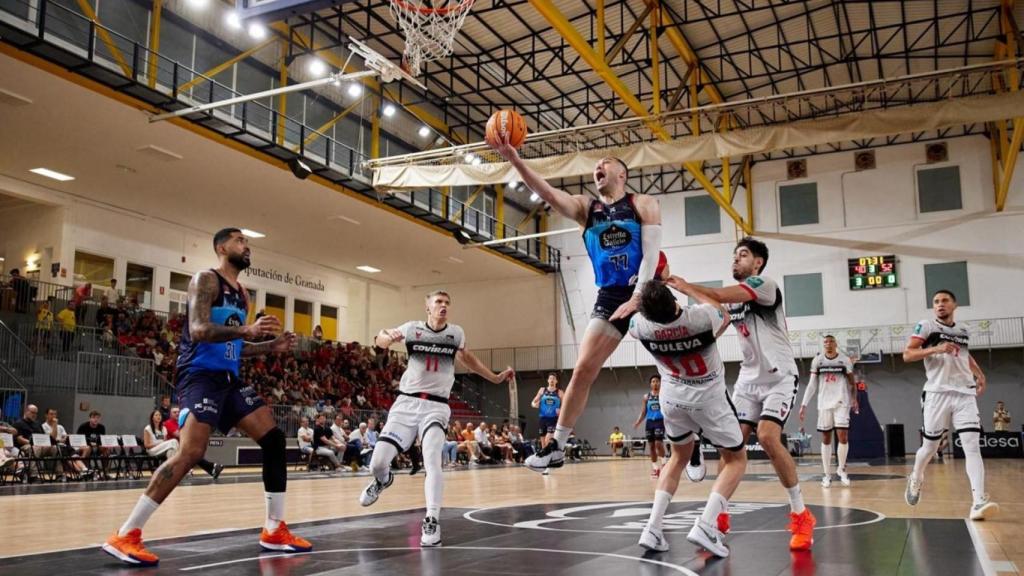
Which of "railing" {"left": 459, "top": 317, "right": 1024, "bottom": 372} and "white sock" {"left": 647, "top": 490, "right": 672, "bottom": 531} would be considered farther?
"railing" {"left": 459, "top": 317, "right": 1024, "bottom": 372}

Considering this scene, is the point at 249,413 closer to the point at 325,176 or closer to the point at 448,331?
the point at 448,331

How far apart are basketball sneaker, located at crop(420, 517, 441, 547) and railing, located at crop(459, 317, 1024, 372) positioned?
69.1 ft

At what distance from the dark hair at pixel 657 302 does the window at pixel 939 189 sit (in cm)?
3010

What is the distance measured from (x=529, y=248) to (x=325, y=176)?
14.4 m

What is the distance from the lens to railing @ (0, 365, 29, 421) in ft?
56.8

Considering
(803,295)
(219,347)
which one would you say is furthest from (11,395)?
(803,295)

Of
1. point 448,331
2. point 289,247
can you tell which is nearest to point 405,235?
point 289,247

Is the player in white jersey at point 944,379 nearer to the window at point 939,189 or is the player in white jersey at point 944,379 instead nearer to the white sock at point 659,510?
the white sock at point 659,510

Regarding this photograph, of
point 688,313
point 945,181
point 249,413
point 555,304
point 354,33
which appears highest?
point 354,33

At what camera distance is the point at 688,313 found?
5348 mm

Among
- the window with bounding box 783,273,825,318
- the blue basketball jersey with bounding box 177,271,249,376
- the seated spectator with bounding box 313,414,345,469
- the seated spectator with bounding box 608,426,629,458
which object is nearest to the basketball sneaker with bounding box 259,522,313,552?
the blue basketball jersey with bounding box 177,271,249,376

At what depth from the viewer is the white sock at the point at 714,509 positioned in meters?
5.33

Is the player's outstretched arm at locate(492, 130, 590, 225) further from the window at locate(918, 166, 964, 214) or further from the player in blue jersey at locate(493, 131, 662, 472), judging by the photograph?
the window at locate(918, 166, 964, 214)

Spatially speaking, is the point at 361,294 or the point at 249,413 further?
the point at 361,294
